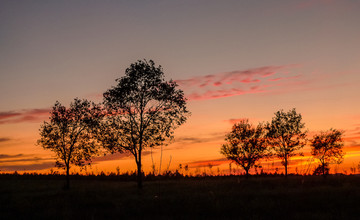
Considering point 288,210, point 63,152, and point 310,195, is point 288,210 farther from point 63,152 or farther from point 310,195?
point 63,152

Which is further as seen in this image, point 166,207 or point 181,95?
point 181,95

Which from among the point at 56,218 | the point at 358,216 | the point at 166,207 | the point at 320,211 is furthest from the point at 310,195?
the point at 56,218

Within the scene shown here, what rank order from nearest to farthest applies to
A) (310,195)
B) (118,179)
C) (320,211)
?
(320,211), (310,195), (118,179)

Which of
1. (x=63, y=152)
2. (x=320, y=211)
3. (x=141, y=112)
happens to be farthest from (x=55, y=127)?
(x=320, y=211)

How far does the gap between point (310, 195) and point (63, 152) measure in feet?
136

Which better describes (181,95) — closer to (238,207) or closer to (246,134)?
(246,134)

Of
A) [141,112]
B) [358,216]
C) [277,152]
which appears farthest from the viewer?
[277,152]

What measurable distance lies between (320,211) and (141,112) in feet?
115

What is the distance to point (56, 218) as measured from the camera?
79.2 feet

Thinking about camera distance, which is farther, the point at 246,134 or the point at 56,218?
the point at 246,134

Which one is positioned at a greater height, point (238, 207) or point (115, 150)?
point (115, 150)

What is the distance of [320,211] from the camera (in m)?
25.4

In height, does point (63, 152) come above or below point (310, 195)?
above

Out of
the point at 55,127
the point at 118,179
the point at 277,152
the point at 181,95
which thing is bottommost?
the point at 118,179
